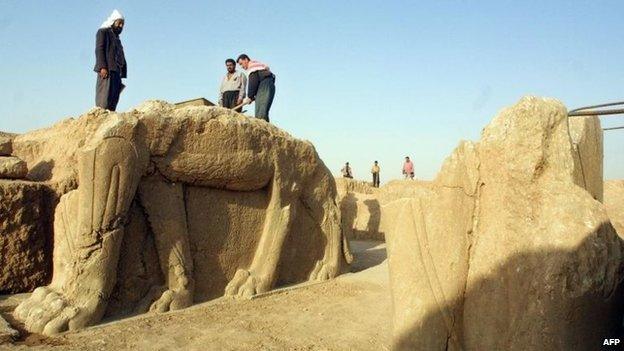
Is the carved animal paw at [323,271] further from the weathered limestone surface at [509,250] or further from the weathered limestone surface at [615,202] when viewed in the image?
the weathered limestone surface at [509,250]

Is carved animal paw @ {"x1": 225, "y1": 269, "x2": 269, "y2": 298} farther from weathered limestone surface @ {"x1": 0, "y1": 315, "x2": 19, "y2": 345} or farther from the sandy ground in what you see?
weathered limestone surface @ {"x1": 0, "y1": 315, "x2": 19, "y2": 345}

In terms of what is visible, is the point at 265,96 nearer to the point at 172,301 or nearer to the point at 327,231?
the point at 327,231

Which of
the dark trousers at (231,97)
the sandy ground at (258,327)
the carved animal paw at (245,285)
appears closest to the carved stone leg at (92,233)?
the sandy ground at (258,327)

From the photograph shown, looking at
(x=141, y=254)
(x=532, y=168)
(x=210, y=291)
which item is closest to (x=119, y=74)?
(x=141, y=254)

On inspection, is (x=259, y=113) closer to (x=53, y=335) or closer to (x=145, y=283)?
(x=145, y=283)

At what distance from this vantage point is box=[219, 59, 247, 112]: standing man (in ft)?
23.8

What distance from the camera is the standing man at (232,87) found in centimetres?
727

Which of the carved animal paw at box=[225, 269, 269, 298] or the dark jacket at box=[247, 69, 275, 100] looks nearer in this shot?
the carved animal paw at box=[225, 269, 269, 298]

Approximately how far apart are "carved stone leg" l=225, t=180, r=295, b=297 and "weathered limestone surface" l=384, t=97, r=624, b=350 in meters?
3.06

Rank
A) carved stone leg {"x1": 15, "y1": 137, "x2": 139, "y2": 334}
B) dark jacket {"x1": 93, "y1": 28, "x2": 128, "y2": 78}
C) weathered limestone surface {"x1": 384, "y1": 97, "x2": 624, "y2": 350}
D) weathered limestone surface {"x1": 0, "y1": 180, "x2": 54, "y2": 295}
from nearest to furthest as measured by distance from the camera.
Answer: weathered limestone surface {"x1": 384, "y1": 97, "x2": 624, "y2": 350} < carved stone leg {"x1": 15, "y1": 137, "x2": 139, "y2": 334} < weathered limestone surface {"x1": 0, "y1": 180, "x2": 54, "y2": 295} < dark jacket {"x1": 93, "y1": 28, "x2": 128, "y2": 78}

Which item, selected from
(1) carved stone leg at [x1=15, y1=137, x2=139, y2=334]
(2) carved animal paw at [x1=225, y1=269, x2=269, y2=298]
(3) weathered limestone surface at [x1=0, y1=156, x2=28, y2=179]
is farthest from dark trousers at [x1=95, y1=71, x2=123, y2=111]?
(2) carved animal paw at [x1=225, y1=269, x2=269, y2=298]

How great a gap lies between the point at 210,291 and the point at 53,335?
1749 millimetres

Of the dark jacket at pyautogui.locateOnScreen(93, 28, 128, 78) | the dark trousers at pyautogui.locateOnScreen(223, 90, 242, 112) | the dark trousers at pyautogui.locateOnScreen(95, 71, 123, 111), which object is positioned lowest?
the dark trousers at pyautogui.locateOnScreen(95, 71, 123, 111)

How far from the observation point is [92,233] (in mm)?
3980
